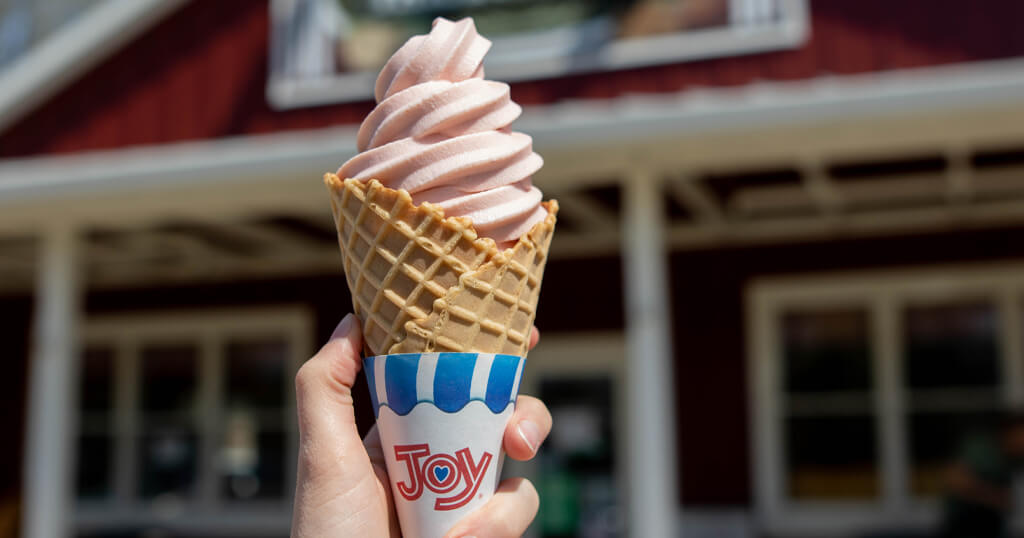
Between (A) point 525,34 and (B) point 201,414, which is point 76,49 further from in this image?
(A) point 525,34

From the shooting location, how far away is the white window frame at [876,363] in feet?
26.4

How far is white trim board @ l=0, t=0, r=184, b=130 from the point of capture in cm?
869

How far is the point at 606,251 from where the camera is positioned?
30.0 ft

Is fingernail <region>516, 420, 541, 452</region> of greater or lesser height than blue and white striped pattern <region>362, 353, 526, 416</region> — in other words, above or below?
below

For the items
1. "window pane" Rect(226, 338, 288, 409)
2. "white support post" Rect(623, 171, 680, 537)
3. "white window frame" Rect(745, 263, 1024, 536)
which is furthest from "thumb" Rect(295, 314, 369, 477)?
"window pane" Rect(226, 338, 288, 409)

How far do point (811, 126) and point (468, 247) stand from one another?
3.85 meters

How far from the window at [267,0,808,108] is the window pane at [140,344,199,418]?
11.9 feet

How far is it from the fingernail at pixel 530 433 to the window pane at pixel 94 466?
9.90 metres

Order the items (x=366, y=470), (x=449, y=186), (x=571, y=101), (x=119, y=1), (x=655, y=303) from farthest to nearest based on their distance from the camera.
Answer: (x=119, y=1) < (x=571, y=101) < (x=655, y=303) < (x=449, y=186) < (x=366, y=470)

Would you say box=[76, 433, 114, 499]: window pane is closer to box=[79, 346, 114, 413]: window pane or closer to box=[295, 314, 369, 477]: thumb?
box=[79, 346, 114, 413]: window pane

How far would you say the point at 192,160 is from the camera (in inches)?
262

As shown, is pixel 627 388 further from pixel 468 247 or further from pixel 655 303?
pixel 468 247

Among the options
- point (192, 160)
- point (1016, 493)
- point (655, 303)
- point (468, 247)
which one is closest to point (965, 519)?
point (1016, 493)

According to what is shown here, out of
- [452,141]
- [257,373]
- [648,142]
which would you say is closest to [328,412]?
[452,141]
